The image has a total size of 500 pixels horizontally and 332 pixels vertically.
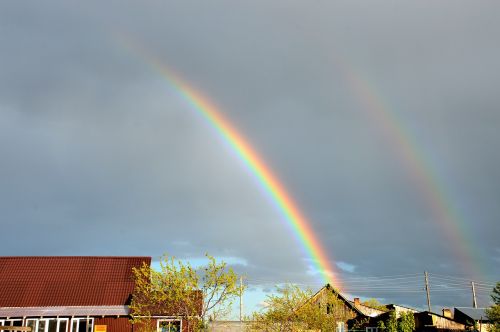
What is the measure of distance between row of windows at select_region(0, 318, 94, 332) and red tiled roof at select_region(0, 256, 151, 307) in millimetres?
3302

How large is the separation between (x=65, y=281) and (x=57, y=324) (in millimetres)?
6816

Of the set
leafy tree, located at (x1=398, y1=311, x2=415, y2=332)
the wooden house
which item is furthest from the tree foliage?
leafy tree, located at (x1=398, y1=311, x2=415, y2=332)

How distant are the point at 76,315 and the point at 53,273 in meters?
8.92

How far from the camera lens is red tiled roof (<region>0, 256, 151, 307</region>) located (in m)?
39.5

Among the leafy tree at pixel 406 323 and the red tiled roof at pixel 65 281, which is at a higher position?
the red tiled roof at pixel 65 281

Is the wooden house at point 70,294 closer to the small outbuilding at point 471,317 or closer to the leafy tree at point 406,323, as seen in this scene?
the leafy tree at point 406,323

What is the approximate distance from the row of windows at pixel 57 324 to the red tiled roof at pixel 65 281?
10.8 ft

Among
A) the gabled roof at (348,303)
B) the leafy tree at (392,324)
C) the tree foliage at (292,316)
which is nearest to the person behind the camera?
the tree foliage at (292,316)

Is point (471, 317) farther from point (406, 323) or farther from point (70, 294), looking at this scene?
point (70, 294)

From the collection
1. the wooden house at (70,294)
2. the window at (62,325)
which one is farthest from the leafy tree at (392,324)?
the window at (62,325)

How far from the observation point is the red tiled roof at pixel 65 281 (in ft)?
129

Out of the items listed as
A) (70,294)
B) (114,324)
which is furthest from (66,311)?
(70,294)

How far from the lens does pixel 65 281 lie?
Result: 137 feet

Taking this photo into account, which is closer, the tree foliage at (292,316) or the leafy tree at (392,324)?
the tree foliage at (292,316)
